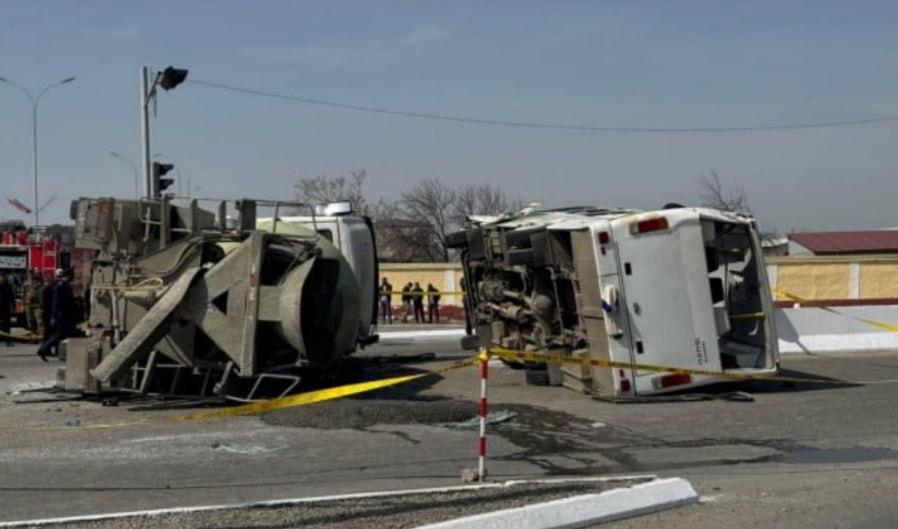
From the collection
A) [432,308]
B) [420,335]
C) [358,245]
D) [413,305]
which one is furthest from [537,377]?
[413,305]

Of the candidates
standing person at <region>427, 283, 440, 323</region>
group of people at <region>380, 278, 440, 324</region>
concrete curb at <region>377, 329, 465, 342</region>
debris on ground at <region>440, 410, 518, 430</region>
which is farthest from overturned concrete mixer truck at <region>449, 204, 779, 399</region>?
standing person at <region>427, 283, 440, 323</region>

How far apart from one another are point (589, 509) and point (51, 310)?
15058mm

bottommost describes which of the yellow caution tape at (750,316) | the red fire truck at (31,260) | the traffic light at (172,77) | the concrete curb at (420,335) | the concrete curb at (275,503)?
the concrete curb at (275,503)

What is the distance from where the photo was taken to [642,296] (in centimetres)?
1269

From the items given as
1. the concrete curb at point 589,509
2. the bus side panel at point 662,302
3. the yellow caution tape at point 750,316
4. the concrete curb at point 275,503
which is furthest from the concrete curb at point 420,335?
the concrete curb at point 589,509

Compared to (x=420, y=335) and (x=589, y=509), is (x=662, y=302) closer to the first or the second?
(x=589, y=509)

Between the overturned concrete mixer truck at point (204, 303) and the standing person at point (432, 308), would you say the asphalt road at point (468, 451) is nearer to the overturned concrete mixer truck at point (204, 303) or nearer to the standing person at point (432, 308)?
the overturned concrete mixer truck at point (204, 303)

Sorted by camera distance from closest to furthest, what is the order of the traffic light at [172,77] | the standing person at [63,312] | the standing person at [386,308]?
the standing person at [63,312], the traffic light at [172,77], the standing person at [386,308]

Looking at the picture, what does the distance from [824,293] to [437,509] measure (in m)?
33.8

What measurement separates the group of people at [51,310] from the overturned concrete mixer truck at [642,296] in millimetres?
8295

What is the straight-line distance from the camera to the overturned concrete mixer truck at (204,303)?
485 inches

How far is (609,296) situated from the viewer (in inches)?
495

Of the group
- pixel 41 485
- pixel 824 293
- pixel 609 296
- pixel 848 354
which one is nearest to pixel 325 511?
pixel 41 485

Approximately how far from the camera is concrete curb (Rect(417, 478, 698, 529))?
6.63 meters
